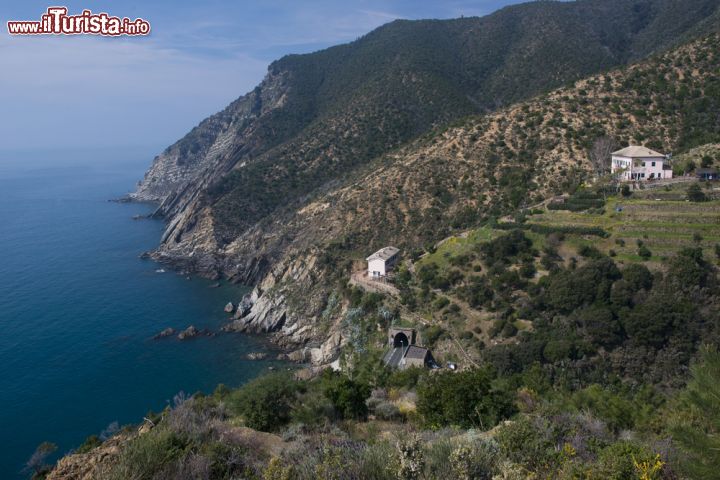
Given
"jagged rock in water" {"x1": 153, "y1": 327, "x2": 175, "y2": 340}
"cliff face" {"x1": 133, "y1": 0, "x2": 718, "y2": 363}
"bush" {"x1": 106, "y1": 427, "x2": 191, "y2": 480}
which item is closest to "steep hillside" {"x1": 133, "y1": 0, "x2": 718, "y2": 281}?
"cliff face" {"x1": 133, "y1": 0, "x2": 718, "y2": 363}

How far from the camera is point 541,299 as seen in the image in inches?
1210

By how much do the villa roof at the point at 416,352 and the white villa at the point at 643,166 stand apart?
73.2ft

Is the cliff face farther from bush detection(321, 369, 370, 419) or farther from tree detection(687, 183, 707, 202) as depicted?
bush detection(321, 369, 370, 419)

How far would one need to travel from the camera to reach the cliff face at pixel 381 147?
47438 mm

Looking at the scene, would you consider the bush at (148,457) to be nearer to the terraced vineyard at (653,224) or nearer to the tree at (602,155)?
the terraced vineyard at (653,224)

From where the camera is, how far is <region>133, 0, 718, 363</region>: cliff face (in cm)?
4744

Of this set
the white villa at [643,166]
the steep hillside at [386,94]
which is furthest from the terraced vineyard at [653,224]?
the steep hillside at [386,94]

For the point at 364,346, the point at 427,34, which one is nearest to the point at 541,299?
the point at 364,346

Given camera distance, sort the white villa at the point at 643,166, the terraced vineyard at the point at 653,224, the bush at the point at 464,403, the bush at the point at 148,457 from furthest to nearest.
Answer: the white villa at the point at 643,166
the terraced vineyard at the point at 653,224
the bush at the point at 464,403
the bush at the point at 148,457

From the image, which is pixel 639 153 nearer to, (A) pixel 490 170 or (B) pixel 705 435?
(A) pixel 490 170

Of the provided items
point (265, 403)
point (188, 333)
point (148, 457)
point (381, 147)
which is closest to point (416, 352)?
point (265, 403)

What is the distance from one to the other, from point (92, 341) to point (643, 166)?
159ft

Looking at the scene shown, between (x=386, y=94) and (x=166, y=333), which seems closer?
(x=166, y=333)

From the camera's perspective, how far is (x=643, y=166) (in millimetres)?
38594
